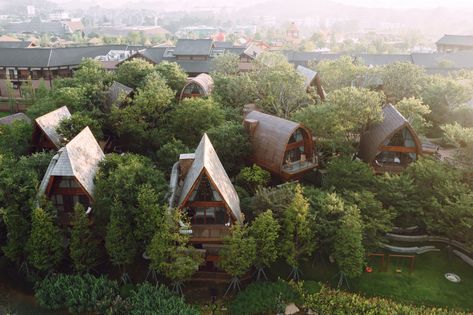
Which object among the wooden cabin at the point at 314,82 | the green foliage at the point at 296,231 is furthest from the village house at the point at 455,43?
the green foliage at the point at 296,231

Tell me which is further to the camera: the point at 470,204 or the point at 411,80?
the point at 411,80

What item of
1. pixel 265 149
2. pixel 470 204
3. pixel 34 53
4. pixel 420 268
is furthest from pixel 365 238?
pixel 34 53

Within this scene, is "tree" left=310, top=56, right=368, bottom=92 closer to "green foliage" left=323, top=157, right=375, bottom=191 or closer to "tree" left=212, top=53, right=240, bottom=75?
"tree" left=212, top=53, right=240, bottom=75

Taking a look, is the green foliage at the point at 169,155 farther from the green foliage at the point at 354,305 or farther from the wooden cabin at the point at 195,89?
the green foliage at the point at 354,305

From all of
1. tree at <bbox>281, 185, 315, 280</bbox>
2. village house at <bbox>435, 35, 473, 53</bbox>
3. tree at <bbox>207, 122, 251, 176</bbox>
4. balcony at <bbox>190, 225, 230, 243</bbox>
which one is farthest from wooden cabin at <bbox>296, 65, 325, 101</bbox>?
village house at <bbox>435, 35, 473, 53</bbox>

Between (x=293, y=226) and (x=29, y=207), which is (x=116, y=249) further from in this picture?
(x=293, y=226)

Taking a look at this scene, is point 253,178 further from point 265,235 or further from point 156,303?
point 156,303
